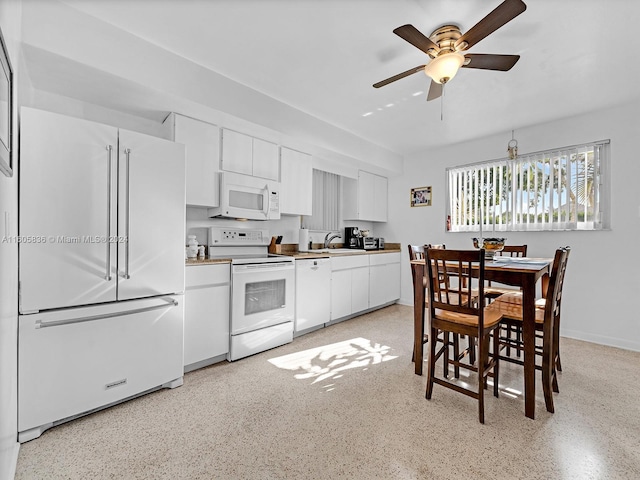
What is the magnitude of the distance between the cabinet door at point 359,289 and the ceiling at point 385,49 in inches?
80.1

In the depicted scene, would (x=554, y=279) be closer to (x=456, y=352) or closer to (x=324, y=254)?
(x=456, y=352)

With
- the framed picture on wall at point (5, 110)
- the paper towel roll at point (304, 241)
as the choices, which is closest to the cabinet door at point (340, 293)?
the paper towel roll at point (304, 241)

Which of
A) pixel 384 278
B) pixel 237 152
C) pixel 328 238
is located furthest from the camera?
pixel 384 278

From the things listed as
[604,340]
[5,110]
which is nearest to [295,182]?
[5,110]

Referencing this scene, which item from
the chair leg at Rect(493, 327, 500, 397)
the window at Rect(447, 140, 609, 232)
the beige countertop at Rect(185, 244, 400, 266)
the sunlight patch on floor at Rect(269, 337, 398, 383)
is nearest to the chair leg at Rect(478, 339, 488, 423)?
the chair leg at Rect(493, 327, 500, 397)

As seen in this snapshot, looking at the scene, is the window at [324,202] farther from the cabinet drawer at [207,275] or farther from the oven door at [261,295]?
the cabinet drawer at [207,275]

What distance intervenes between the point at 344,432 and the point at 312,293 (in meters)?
1.84

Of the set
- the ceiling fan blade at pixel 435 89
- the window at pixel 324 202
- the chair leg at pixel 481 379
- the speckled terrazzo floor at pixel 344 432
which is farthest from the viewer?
the window at pixel 324 202

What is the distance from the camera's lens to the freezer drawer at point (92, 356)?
1664 mm

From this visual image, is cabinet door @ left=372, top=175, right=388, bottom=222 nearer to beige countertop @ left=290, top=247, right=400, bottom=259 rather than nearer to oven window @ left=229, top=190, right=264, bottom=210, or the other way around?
beige countertop @ left=290, top=247, right=400, bottom=259

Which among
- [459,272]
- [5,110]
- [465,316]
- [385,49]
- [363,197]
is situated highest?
[385,49]

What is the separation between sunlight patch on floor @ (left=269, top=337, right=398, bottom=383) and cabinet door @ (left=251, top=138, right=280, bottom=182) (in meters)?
1.91

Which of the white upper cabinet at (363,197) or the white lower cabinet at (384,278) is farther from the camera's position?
the white upper cabinet at (363,197)

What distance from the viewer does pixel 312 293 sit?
11.4ft
